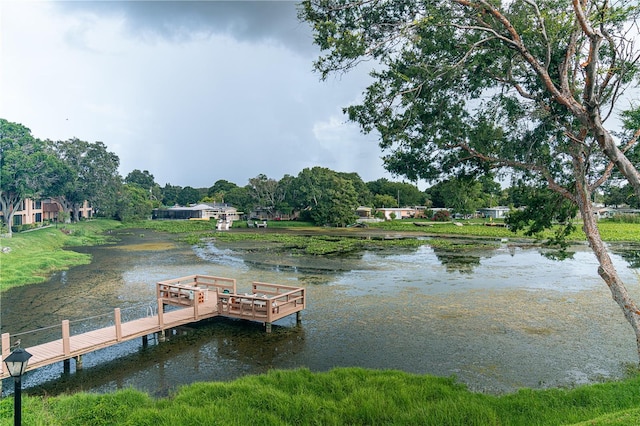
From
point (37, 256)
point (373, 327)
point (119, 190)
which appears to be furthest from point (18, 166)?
point (373, 327)

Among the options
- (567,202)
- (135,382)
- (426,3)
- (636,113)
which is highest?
(426,3)

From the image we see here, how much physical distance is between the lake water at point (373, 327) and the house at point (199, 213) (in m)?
55.2

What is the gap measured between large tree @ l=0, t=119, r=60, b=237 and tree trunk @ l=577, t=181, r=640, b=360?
131 feet

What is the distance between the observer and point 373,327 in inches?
538

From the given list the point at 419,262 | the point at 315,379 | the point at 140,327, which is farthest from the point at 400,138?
the point at 419,262

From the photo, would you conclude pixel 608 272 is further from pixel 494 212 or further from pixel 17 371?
pixel 494 212

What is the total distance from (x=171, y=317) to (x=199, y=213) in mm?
70683

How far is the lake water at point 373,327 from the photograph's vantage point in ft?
32.8

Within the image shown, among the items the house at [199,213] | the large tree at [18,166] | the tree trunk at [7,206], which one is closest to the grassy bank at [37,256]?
the tree trunk at [7,206]

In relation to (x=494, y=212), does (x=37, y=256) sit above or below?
below

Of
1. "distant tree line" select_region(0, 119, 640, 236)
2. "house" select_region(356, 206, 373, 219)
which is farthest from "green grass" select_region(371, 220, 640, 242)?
"house" select_region(356, 206, 373, 219)

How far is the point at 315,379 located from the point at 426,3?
8340 millimetres

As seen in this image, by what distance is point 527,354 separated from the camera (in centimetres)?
1117

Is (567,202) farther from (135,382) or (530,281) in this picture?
(135,382)
